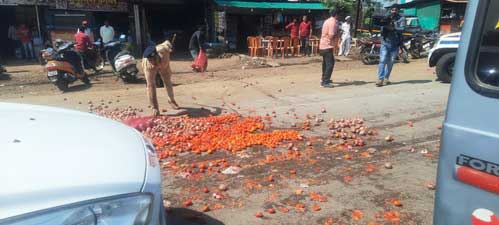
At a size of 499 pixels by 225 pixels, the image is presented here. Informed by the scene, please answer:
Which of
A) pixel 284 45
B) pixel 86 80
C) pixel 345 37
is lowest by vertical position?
pixel 86 80

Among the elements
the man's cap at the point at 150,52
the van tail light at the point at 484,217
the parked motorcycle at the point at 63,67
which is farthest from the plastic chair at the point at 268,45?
the van tail light at the point at 484,217

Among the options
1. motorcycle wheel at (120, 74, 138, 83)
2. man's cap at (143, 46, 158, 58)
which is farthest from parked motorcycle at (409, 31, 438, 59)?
man's cap at (143, 46, 158, 58)

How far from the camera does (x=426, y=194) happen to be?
164 inches

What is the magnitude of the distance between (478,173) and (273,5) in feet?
68.0

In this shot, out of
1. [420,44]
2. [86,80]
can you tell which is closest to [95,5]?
[86,80]

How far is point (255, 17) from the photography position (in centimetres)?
2297

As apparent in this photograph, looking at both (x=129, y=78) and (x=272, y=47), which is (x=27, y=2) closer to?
(x=129, y=78)

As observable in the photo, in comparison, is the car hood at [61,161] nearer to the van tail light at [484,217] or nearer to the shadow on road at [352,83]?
the van tail light at [484,217]

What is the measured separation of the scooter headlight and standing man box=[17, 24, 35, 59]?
17826 millimetres

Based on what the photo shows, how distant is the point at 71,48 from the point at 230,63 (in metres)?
6.80

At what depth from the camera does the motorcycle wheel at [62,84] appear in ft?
34.8

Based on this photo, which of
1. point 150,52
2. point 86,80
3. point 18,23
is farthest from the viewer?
point 18,23

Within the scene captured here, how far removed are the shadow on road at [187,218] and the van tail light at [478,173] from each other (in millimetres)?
2264

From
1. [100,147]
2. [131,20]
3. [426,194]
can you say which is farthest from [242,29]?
[100,147]
